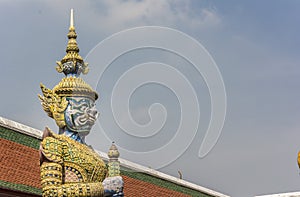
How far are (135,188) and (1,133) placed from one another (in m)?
3.34

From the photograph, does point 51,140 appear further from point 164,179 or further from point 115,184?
point 164,179

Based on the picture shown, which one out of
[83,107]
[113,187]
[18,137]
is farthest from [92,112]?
[18,137]

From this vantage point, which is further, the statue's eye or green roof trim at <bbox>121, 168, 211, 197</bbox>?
green roof trim at <bbox>121, 168, 211, 197</bbox>

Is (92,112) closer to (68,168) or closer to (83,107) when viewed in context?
(83,107)

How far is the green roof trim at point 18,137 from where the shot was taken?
8.12m

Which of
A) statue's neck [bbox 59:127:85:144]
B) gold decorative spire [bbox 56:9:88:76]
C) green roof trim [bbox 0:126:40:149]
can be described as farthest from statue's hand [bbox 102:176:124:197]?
green roof trim [bbox 0:126:40:149]

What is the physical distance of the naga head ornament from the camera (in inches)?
186

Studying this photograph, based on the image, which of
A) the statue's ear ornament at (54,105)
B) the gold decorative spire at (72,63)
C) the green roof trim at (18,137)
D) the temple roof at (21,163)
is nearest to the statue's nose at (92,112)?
the statue's ear ornament at (54,105)

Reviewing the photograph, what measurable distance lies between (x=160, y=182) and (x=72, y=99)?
7491mm

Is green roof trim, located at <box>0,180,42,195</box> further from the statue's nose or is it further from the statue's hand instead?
the statue's hand

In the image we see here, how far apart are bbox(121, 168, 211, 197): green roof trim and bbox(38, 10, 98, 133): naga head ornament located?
5.46 meters

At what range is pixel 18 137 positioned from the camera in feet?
27.4

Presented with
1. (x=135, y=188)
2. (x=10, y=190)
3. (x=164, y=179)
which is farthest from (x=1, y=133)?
(x=164, y=179)

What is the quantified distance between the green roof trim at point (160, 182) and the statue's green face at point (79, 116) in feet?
18.4
